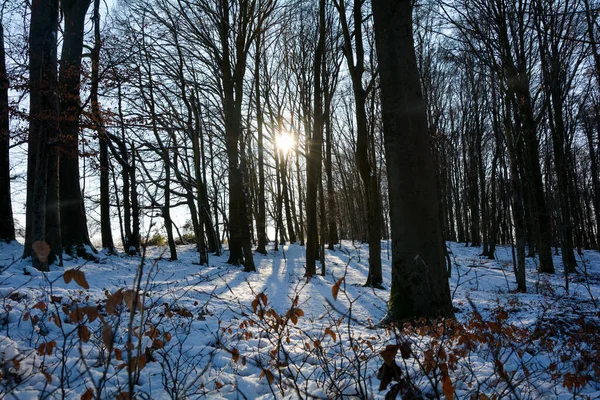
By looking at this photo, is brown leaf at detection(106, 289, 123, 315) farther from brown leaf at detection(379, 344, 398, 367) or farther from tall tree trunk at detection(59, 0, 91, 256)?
tall tree trunk at detection(59, 0, 91, 256)

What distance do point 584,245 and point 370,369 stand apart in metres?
36.2

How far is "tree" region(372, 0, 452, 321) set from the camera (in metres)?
4.99

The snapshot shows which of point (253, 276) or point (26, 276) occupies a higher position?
point (26, 276)

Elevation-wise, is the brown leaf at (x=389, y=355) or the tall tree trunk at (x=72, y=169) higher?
the tall tree trunk at (x=72, y=169)

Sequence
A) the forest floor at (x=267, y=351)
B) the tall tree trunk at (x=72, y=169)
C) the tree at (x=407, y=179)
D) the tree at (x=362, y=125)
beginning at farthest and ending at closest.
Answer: the tall tree trunk at (x=72, y=169) < the tree at (x=362, y=125) < the tree at (x=407, y=179) < the forest floor at (x=267, y=351)

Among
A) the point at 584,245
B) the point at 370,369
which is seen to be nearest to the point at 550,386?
the point at 370,369

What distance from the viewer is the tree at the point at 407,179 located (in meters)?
4.99

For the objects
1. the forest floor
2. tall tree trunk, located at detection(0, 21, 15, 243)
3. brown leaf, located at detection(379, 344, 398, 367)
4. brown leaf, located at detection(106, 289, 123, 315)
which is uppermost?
tall tree trunk, located at detection(0, 21, 15, 243)

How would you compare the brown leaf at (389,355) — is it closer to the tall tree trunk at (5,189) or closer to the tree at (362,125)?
the tree at (362,125)

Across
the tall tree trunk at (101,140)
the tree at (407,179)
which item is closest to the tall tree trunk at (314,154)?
the tall tree trunk at (101,140)

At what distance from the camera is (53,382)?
8.36 feet

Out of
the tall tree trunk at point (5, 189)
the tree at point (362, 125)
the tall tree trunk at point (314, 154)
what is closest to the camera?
the tree at point (362, 125)

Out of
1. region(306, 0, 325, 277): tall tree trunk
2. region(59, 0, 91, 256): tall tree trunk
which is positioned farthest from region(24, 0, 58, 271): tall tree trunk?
region(306, 0, 325, 277): tall tree trunk

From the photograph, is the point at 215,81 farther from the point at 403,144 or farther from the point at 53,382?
the point at 53,382
